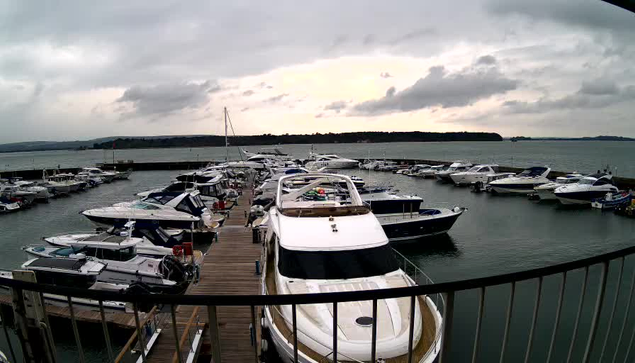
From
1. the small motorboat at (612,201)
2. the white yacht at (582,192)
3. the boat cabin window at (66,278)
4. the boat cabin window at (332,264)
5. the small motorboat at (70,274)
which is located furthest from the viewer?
the white yacht at (582,192)

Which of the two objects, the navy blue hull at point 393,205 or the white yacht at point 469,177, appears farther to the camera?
the white yacht at point 469,177

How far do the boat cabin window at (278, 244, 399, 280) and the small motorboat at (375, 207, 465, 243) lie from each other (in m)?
11.6

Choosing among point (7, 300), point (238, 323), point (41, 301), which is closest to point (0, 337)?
point (7, 300)

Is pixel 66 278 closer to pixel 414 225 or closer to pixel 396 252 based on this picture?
pixel 396 252

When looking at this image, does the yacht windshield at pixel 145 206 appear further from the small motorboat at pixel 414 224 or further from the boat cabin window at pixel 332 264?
the boat cabin window at pixel 332 264

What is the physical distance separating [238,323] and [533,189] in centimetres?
3488

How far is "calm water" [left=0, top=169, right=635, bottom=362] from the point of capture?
1082 centimetres

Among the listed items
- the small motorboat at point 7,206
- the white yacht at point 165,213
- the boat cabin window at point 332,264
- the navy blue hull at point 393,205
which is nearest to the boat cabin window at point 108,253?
the white yacht at point 165,213

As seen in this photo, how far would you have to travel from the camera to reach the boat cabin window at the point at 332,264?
7.40 meters

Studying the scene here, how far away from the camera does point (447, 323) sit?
83.6 inches

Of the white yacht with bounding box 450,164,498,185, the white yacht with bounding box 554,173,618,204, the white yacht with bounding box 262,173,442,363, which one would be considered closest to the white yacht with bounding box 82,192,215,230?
the white yacht with bounding box 262,173,442,363

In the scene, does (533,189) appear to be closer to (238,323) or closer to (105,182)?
(238,323)

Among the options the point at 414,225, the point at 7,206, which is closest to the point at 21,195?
the point at 7,206

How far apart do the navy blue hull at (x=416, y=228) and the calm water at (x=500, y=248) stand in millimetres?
652
